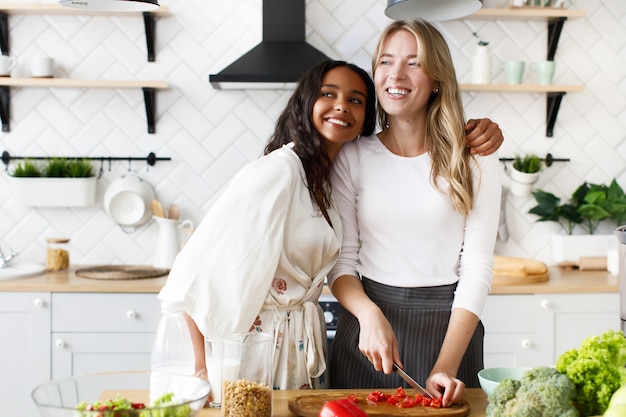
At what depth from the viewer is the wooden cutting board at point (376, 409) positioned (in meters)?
1.41

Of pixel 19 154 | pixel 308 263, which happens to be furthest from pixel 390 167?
pixel 19 154

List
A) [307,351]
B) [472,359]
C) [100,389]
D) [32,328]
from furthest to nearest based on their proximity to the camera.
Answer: [32,328], [472,359], [307,351], [100,389]

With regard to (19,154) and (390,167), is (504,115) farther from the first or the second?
(19,154)

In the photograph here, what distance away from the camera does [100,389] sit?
4.38ft

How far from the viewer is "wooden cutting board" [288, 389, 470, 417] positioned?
1412mm

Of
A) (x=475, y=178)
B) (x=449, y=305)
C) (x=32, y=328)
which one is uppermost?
(x=475, y=178)

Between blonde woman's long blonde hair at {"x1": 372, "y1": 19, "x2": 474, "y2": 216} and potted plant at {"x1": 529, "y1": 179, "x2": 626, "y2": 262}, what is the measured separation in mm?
1681

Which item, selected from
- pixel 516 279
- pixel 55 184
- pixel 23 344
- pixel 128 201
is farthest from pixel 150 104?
pixel 516 279

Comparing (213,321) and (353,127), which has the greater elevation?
(353,127)

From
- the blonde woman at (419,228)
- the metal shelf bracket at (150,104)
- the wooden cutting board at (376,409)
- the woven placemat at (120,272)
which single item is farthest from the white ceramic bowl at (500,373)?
the metal shelf bracket at (150,104)

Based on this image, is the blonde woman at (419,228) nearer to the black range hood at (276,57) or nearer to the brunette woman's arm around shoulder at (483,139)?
the brunette woman's arm around shoulder at (483,139)

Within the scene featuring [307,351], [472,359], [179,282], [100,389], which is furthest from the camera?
[472,359]

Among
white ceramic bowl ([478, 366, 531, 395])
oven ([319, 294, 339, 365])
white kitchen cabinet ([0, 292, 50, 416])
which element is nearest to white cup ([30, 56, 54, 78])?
white kitchen cabinet ([0, 292, 50, 416])

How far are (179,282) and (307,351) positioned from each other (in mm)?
381
